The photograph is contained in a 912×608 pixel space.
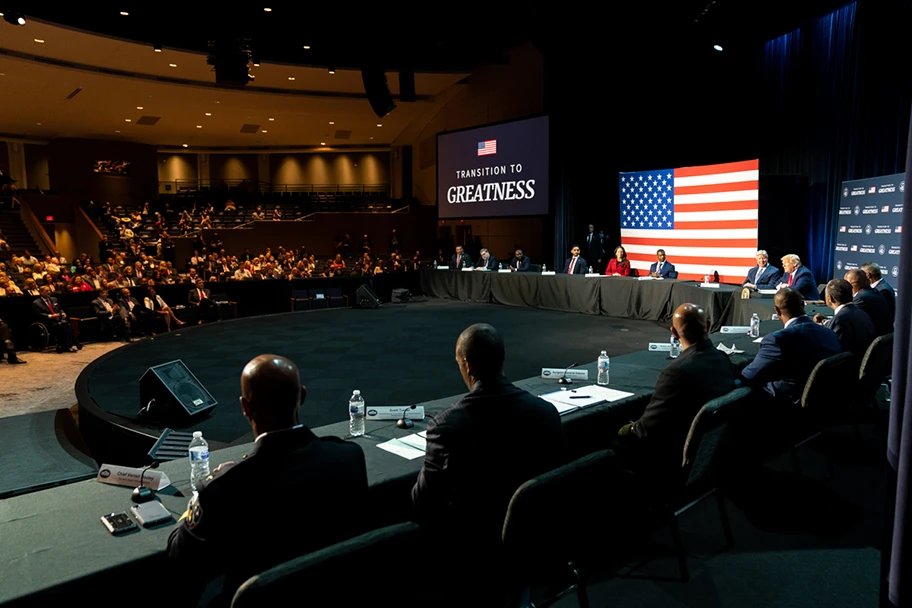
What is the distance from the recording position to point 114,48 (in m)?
12.9

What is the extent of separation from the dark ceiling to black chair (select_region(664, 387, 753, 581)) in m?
6.27

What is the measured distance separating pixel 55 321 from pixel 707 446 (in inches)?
385

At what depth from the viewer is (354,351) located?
7.44 meters

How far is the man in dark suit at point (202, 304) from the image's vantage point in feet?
34.7

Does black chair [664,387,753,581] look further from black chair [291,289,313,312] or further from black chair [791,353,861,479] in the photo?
black chair [291,289,313,312]

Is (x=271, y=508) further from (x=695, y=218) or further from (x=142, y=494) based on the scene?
(x=695, y=218)

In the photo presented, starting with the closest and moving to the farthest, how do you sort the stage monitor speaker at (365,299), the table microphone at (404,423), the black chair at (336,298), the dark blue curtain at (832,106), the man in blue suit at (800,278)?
1. the table microphone at (404,423)
2. the man in blue suit at (800,278)
3. the dark blue curtain at (832,106)
4. the stage monitor speaker at (365,299)
5. the black chair at (336,298)

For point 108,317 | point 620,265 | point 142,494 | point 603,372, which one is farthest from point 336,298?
point 142,494

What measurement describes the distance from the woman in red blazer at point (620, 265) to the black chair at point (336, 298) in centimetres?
531

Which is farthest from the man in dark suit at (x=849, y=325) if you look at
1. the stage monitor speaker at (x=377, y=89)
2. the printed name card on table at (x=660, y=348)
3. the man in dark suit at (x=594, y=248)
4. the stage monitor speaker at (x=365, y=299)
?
the stage monitor speaker at (x=365, y=299)

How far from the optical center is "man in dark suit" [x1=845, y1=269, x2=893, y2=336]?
4867 millimetres

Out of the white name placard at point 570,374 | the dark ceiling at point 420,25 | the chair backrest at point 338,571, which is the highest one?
the dark ceiling at point 420,25

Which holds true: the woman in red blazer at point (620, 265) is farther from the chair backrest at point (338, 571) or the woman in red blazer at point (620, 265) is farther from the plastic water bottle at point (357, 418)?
the chair backrest at point (338, 571)

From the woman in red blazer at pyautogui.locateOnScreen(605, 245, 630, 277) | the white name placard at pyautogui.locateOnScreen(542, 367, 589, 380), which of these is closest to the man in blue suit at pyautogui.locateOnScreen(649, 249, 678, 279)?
the woman in red blazer at pyautogui.locateOnScreen(605, 245, 630, 277)
